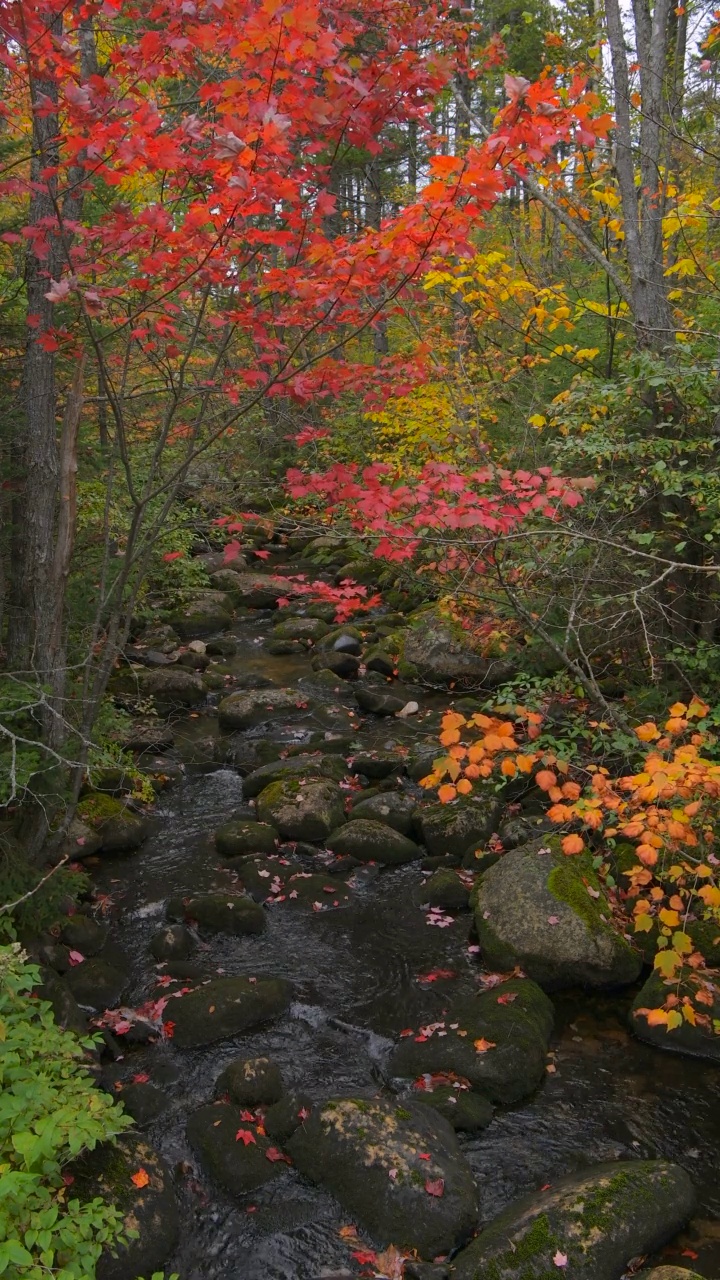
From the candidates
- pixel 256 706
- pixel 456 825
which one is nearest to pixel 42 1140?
pixel 456 825

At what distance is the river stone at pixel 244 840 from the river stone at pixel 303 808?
25 cm

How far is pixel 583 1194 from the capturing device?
4.29 m

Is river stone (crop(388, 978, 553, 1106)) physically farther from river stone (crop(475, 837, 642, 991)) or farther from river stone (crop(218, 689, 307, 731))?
river stone (crop(218, 689, 307, 731))

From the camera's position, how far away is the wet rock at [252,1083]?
520 cm

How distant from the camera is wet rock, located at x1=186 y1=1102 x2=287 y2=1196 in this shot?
15.5 feet

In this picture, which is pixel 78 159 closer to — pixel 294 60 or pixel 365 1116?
pixel 294 60

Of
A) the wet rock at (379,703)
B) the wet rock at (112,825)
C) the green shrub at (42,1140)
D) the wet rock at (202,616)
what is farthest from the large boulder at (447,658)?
the green shrub at (42,1140)

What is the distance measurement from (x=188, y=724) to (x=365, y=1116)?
675 cm

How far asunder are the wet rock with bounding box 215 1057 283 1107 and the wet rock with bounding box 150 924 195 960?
56.0 inches

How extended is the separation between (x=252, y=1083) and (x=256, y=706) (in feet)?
20.9

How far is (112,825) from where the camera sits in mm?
8281

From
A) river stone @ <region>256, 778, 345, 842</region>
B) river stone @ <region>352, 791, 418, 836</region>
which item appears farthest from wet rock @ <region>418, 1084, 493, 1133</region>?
river stone @ <region>256, 778, 345, 842</region>

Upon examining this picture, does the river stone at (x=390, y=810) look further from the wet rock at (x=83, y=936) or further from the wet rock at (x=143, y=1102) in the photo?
the wet rock at (x=143, y=1102)

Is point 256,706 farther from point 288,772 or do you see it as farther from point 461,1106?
point 461,1106
